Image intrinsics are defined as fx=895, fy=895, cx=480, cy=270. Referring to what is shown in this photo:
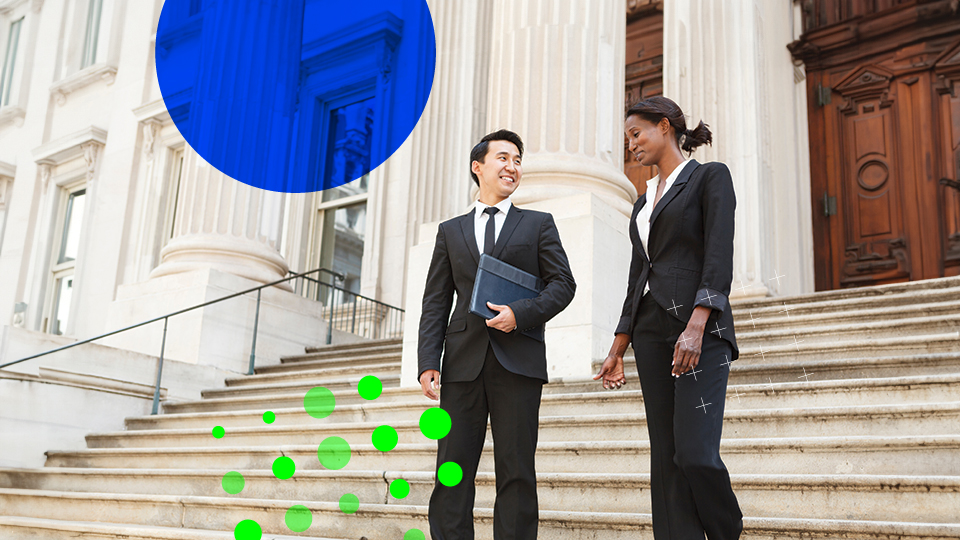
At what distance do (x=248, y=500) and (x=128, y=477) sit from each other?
1.81 m

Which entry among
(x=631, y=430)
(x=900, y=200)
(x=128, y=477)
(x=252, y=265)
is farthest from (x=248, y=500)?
(x=900, y=200)

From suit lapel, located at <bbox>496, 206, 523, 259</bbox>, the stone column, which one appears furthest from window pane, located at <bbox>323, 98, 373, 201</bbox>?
suit lapel, located at <bbox>496, 206, 523, 259</bbox>

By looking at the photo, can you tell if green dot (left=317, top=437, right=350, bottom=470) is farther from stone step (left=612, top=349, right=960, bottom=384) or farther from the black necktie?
the black necktie

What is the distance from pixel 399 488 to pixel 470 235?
6.39ft

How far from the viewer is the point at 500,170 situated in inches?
141

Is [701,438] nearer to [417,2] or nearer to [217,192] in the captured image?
[217,192]

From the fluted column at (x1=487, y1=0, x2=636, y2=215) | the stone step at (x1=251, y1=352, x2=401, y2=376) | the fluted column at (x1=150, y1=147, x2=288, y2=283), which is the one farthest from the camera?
the fluted column at (x1=150, y1=147, x2=288, y2=283)

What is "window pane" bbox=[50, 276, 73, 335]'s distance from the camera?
18031 mm

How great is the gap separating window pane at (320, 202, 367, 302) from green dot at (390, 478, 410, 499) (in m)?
10.8

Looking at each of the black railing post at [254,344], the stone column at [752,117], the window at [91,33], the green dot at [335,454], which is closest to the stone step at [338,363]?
the black railing post at [254,344]

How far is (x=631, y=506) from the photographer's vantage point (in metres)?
4.43

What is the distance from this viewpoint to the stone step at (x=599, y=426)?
4371 millimetres

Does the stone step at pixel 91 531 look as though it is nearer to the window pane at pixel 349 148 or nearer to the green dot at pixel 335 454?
the green dot at pixel 335 454

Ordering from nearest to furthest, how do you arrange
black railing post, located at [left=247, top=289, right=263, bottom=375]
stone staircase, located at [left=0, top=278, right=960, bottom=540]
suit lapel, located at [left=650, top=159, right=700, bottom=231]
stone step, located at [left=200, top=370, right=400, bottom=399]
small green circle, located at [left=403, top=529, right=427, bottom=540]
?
suit lapel, located at [left=650, top=159, right=700, bottom=231] → stone staircase, located at [left=0, top=278, right=960, bottom=540] → small green circle, located at [left=403, top=529, right=427, bottom=540] → stone step, located at [left=200, top=370, right=400, bottom=399] → black railing post, located at [left=247, top=289, right=263, bottom=375]
